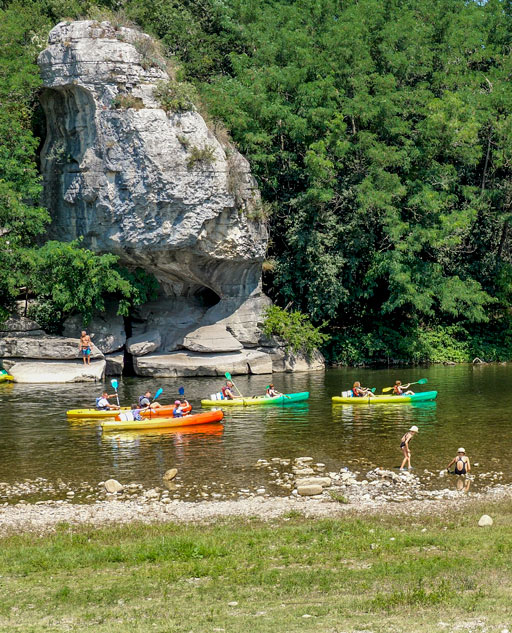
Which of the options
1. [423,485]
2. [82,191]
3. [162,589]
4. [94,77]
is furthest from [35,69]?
[162,589]

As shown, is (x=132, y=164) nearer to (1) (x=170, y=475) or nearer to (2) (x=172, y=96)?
(2) (x=172, y=96)

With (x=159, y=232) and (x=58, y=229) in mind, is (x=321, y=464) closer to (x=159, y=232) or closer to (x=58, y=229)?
(x=159, y=232)

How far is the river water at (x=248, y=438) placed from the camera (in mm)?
20797

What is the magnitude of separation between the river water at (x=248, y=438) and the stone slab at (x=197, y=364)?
8.37 ft

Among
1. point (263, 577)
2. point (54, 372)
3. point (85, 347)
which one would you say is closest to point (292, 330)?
point (85, 347)

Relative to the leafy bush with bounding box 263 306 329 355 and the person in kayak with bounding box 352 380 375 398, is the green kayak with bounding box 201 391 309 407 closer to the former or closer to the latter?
the person in kayak with bounding box 352 380 375 398

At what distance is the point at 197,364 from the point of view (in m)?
36.9

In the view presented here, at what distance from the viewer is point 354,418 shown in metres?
27.5

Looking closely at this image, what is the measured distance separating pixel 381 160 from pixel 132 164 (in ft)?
38.9

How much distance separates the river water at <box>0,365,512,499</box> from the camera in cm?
2080

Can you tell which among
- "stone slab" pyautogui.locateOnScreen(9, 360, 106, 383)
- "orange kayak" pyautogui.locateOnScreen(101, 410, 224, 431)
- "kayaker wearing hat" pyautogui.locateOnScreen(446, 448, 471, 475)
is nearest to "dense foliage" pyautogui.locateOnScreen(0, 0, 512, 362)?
"stone slab" pyautogui.locateOnScreen(9, 360, 106, 383)

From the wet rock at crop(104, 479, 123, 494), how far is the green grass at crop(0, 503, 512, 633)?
309cm

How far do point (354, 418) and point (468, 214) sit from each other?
16490mm

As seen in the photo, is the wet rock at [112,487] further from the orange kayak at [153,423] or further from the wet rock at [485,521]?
the wet rock at [485,521]
